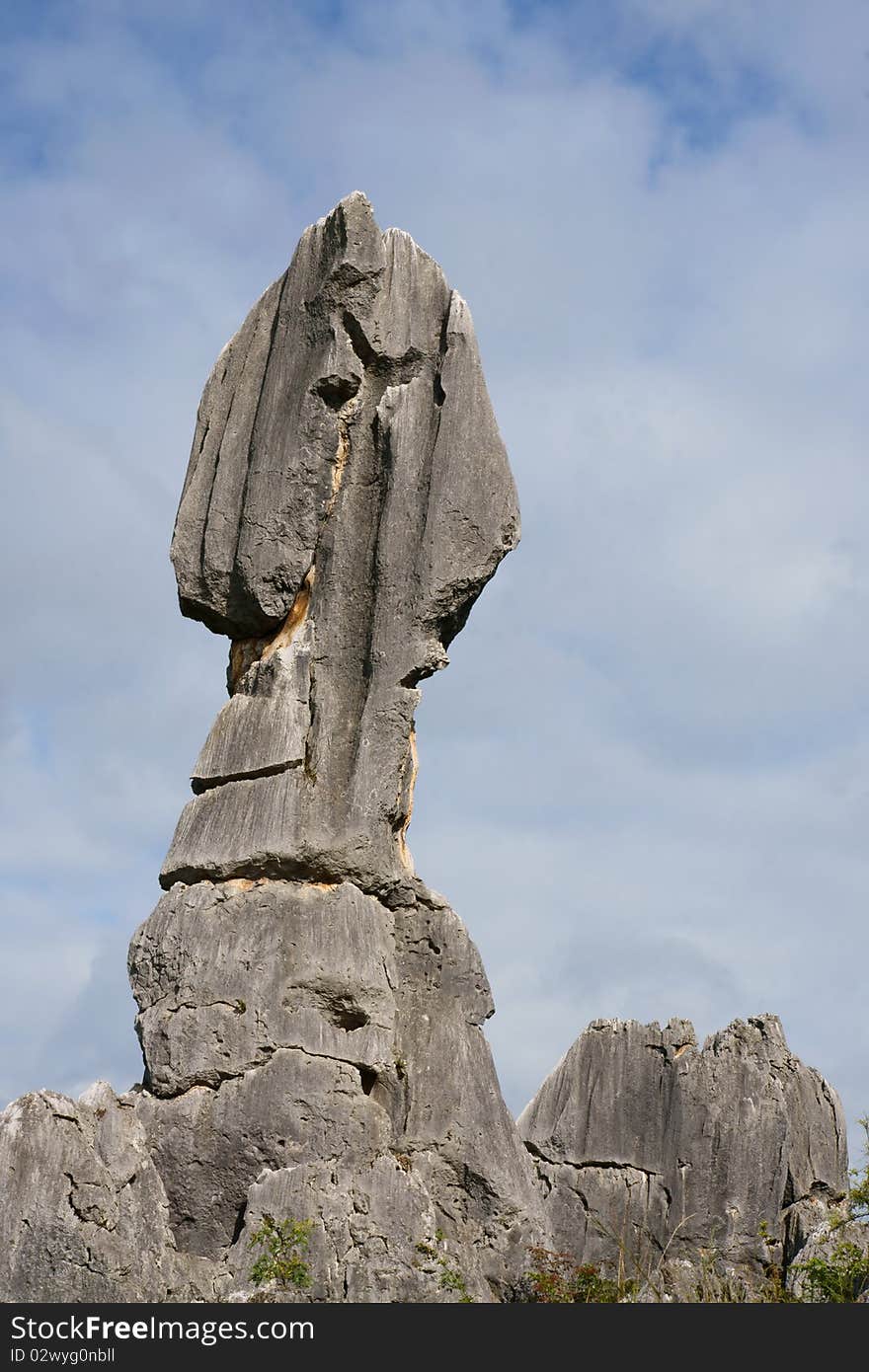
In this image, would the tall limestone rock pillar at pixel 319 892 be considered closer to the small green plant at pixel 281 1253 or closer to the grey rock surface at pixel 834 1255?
the small green plant at pixel 281 1253

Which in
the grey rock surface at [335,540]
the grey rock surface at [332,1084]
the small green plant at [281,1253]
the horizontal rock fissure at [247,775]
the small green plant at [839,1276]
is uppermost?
the grey rock surface at [335,540]

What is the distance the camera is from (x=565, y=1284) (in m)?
14.4

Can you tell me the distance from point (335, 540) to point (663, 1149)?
633 centimetres

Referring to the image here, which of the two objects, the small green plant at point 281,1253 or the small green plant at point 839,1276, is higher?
the small green plant at point 839,1276

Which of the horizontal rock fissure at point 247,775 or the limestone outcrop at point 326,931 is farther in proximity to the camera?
the horizontal rock fissure at point 247,775

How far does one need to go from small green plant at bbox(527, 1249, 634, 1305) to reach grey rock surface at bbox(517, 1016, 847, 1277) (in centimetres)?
292

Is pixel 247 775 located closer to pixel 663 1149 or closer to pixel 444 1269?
pixel 444 1269

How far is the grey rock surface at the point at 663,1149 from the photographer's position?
18047 mm

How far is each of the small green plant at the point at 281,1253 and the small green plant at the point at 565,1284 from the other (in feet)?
5.54

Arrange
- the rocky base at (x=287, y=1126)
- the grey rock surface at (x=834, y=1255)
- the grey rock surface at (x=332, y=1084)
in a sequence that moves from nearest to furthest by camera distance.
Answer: the rocky base at (x=287, y=1126) < the grey rock surface at (x=332, y=1084) < the grey rock surface at (x=834, y=1255)

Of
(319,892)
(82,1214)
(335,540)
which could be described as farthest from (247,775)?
(82,1214)

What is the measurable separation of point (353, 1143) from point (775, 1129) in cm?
560

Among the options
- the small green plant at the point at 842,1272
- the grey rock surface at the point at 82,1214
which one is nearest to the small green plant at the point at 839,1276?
the small green plant at the point at 842,1272
